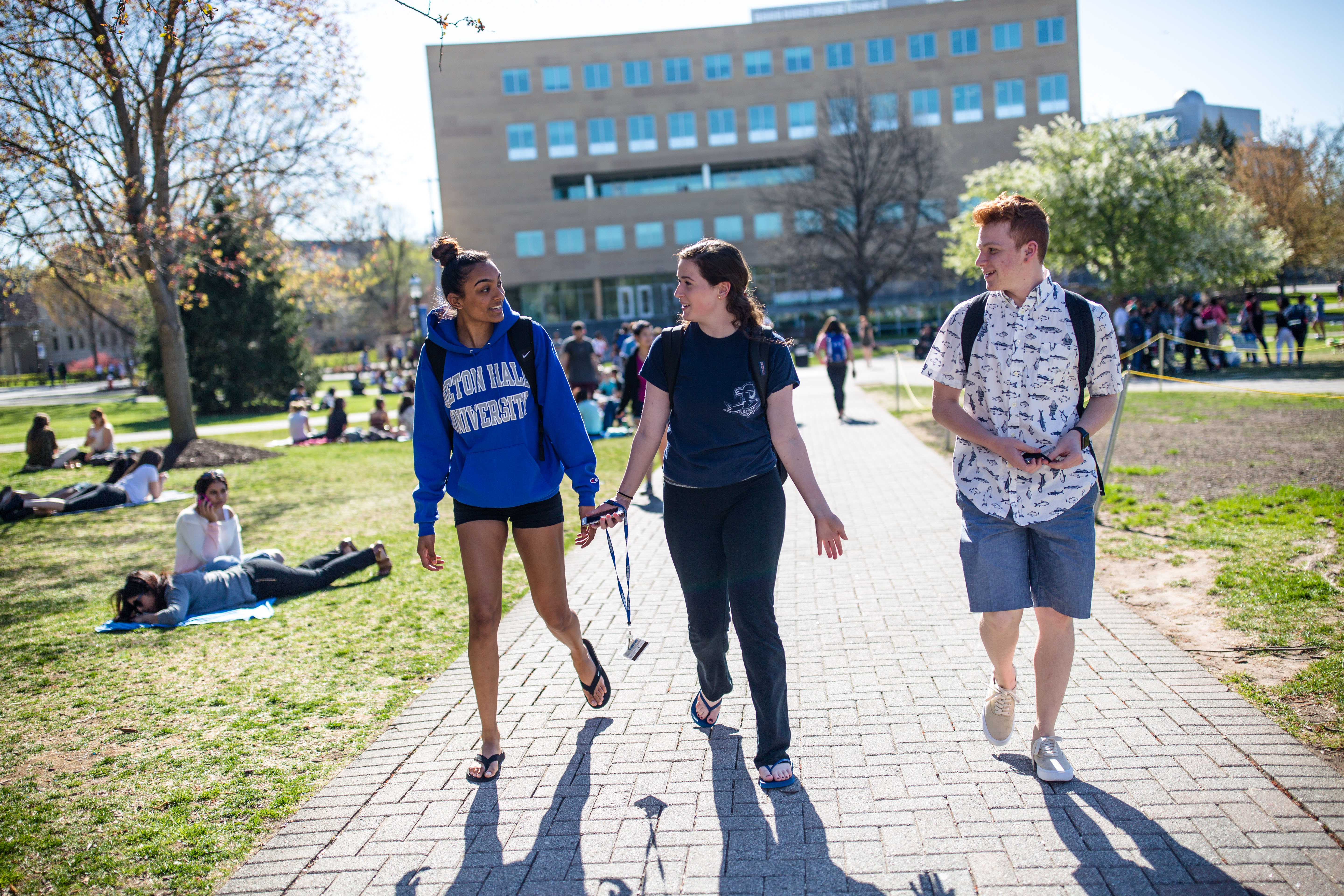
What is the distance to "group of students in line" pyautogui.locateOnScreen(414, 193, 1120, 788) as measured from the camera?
3.35 meters

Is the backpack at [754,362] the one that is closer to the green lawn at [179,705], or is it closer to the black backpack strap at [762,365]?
the black backpack strap at [762,365]

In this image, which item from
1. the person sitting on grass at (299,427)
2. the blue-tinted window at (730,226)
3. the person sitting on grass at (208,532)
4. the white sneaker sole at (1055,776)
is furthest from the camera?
the blue-tinted window at (730,226)

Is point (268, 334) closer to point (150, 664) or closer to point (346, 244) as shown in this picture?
point (346, 244)

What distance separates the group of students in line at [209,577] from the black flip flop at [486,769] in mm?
3743

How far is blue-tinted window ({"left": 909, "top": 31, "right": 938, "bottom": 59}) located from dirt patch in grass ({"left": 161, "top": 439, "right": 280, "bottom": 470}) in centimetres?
5077

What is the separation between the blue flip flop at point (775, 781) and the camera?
3533 millimetres

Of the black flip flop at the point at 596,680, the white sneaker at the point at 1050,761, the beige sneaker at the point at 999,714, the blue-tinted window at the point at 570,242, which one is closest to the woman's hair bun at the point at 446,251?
the black flip flop at the point at 596,680

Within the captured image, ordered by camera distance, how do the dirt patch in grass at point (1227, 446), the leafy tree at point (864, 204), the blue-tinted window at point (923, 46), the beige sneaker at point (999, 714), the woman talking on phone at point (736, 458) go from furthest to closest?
the blue-tinted window at point (923, 46), the leafy tree at point (864, 204), the dirt patch in grass at point (1227, 446), the beige sneaker at point (999, 714), the woman talking on phone at point (736, 458)

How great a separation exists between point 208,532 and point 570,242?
5315 cm

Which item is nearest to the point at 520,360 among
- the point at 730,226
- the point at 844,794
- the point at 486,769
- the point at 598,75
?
the point at 486,769

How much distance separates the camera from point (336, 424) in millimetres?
19484

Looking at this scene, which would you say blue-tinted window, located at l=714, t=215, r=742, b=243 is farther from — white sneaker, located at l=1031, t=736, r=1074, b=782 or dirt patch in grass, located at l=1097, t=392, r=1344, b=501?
white sneaker, located at l=1031, t=736, r=1074, b=782

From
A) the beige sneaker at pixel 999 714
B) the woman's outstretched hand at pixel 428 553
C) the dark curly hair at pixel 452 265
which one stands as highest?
the dark curly hair at pixel 452 265

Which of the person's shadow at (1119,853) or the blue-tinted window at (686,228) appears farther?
the blue-tinted window at (686,228)
